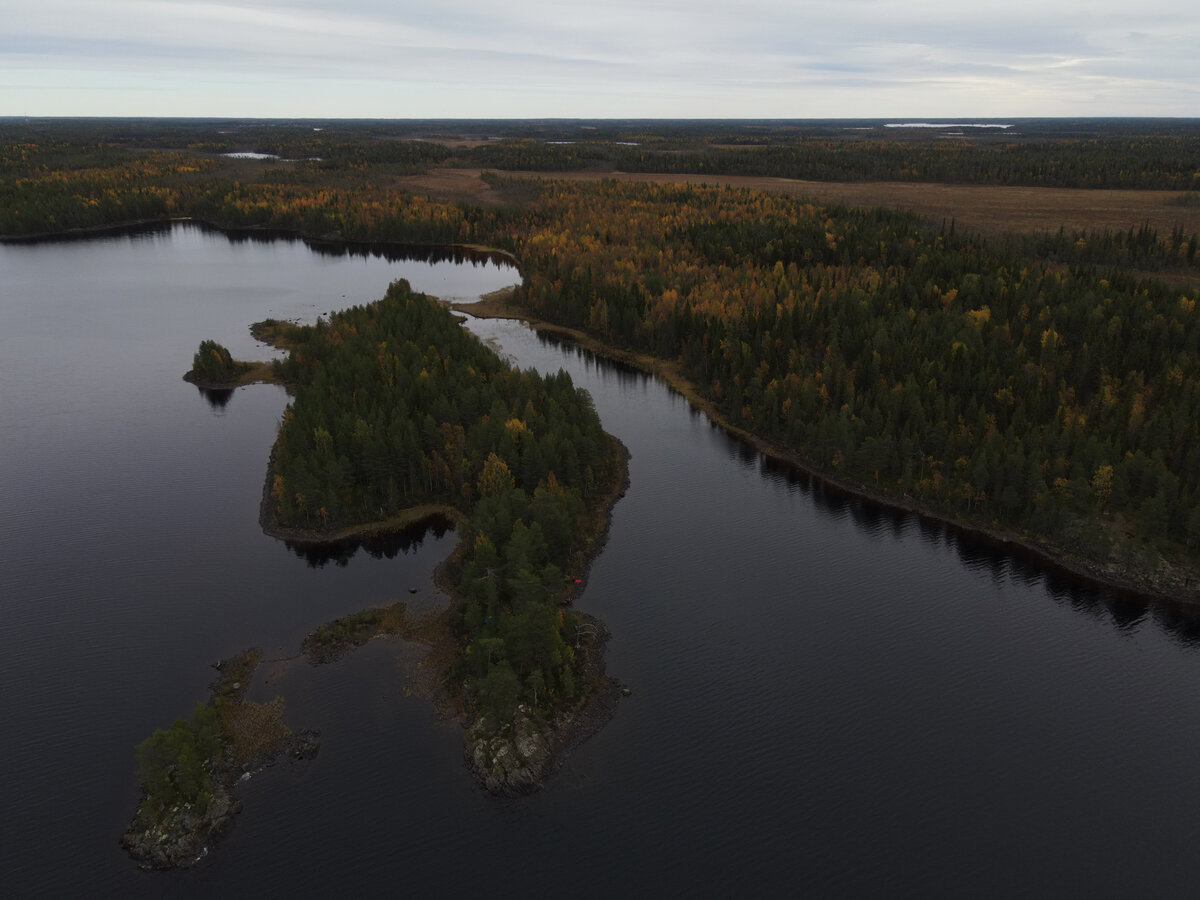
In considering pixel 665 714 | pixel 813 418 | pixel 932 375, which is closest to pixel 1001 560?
pixel 813 418

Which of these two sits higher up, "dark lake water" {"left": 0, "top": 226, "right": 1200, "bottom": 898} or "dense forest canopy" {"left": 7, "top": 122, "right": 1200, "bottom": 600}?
"dense forest canopy" {"left": 7, "top": 122, "right": 1200, "bottom": 600}

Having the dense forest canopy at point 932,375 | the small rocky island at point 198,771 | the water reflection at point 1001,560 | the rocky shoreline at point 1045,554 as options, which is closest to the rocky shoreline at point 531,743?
the small rocky island at point 198,771

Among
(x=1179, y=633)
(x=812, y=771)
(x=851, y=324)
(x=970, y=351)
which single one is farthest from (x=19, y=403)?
(x=1179, y=633)

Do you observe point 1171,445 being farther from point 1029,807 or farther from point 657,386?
point 657,386

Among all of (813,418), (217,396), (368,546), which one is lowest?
(368,546)

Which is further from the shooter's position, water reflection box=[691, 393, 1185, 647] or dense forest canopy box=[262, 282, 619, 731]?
water reflection box=[691, 393, 1185, 647]

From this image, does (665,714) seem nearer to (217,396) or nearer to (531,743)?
(531,743)

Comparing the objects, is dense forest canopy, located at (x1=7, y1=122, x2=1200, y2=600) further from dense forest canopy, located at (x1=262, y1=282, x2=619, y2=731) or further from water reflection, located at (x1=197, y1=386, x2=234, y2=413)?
water reflection, located at (x1=197, y1=386, x2=234, y2=413)

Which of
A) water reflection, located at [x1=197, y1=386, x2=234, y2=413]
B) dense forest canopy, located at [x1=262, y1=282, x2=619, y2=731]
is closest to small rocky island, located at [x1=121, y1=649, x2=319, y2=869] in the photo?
dense forest canopy, located at [x1=262, y1=282, x2=619, y2=731]
